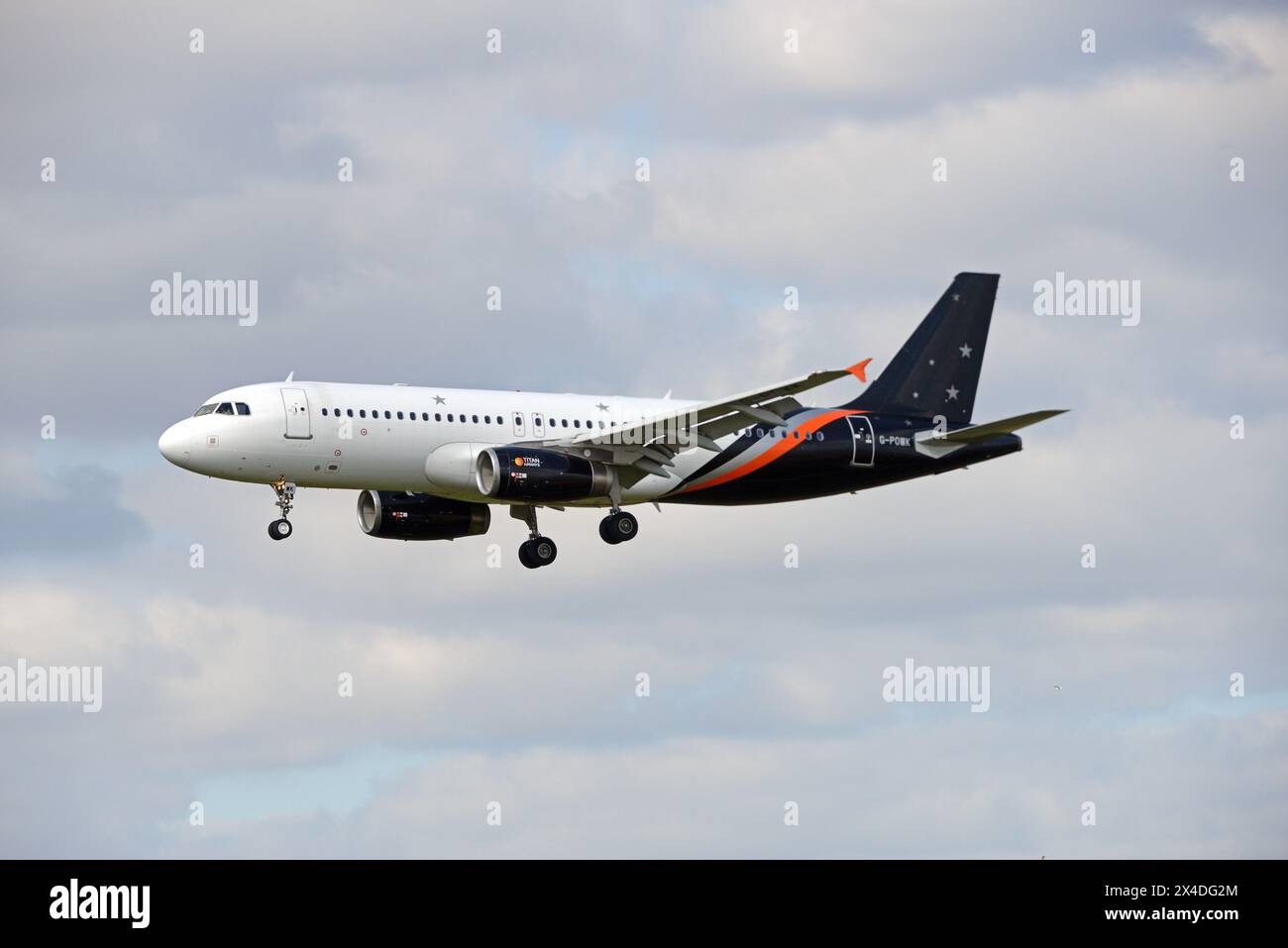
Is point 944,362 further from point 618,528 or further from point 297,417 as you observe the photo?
point 297,417

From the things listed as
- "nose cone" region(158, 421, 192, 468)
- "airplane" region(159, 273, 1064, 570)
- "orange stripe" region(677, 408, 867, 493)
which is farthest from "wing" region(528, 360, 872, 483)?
"nose cone" region(158, 421, 192, 468)

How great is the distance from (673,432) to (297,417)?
41.3 ft

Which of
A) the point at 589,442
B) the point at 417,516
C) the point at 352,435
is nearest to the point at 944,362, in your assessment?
the point at 589,442

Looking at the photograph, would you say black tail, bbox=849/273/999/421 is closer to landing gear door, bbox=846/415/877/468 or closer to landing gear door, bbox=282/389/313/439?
landing gear door, bbox=846/415/877/468

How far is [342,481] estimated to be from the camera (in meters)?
82.4

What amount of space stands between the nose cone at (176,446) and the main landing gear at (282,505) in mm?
2987

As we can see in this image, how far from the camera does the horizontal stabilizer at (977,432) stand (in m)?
85.9

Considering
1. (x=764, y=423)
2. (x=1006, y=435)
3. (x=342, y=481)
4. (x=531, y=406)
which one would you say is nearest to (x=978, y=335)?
(x=1006, y=435)

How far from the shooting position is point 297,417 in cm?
8112

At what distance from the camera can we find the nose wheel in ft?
283

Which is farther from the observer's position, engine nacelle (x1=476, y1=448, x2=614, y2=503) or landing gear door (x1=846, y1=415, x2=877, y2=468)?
landing gear door (x1=846, y1=415, x2=877, y2=468)

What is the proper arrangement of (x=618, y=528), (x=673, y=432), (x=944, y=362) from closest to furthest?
(x=673, y=432) < (x=618, y=528) < (x=944, y=362)

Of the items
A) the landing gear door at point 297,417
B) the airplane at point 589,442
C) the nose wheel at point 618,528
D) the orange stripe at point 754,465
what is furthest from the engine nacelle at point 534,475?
the landing gear door at point 297,417

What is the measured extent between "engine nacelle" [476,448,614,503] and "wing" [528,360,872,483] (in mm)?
923
